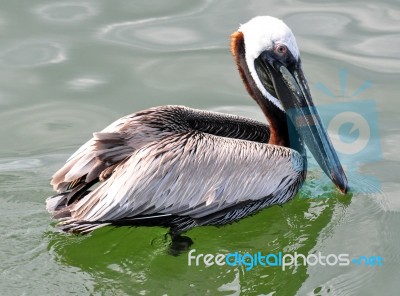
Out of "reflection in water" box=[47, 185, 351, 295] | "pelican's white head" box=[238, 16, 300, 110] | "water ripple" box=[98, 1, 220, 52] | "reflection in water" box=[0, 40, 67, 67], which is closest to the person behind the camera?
"reflection in water" box=[47, 185, 351, 295]

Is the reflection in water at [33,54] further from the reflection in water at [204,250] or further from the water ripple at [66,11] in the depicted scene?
the reflection in water at [204,250]

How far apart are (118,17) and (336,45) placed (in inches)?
79.8

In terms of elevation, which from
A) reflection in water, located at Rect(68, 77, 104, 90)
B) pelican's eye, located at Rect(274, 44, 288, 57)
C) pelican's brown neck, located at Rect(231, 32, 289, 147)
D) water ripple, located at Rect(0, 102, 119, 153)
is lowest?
water ripple, located at Rect(0, 102, 119, 153)

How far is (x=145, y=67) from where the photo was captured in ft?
25.3

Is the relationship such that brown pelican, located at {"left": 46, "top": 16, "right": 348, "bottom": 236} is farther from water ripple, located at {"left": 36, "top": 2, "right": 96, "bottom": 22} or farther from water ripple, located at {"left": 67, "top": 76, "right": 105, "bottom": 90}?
water ripple, located at {"left": 36, "top": 2, "right": 96, "bottom": 22}

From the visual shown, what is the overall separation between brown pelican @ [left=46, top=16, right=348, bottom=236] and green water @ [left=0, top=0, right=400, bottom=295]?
0.25 m

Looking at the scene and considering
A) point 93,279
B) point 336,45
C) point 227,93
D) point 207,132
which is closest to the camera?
point 93,279

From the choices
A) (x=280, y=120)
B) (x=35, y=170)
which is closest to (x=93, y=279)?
(x=35, y=170)

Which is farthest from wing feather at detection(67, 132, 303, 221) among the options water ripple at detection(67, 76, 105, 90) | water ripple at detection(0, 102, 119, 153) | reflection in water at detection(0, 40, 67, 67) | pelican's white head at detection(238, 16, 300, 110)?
reflection in water at detection(0, 40, 67, 67)

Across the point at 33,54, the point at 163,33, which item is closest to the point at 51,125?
the point at 33,54

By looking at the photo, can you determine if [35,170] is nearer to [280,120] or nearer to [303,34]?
[280,120]

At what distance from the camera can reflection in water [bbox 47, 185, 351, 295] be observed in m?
5.33

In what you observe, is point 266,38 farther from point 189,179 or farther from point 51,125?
point 51,125

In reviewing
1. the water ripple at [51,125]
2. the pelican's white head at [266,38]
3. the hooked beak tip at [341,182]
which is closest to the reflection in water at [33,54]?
the water ripple at [51,125]
